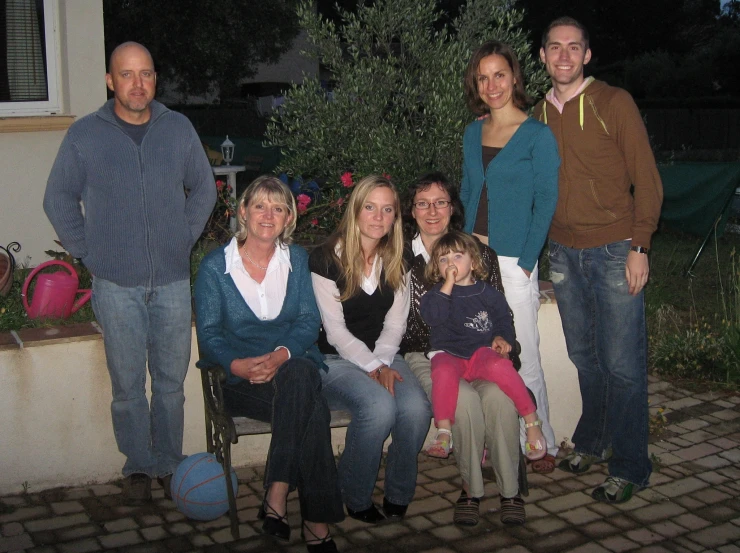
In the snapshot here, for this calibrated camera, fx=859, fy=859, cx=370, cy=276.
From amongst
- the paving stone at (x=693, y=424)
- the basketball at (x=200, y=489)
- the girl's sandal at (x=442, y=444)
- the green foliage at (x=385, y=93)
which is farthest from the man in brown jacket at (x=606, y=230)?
the basketball at (x=200, y=489)

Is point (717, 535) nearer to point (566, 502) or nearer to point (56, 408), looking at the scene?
point (566, 502)

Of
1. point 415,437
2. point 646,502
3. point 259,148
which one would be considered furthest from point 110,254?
point 259,148

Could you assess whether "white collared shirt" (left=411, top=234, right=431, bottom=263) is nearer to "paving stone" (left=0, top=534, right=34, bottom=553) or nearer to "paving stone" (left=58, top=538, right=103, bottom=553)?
"paving stone" (left=58, top=538, right=103, bottom=553)

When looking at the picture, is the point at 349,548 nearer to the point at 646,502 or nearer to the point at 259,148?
the point at 646,502

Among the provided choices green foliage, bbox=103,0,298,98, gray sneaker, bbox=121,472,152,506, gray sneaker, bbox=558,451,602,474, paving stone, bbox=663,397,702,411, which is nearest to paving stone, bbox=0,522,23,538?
gray sneaker, bbox=121,472,152,506

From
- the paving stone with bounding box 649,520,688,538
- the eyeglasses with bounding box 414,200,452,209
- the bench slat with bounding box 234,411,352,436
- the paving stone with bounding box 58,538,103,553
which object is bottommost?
the paving stone with bounding box 649,520,688,538

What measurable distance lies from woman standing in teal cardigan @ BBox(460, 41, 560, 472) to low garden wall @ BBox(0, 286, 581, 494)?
68.1 inches

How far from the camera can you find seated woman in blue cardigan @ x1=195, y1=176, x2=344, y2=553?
3.79m

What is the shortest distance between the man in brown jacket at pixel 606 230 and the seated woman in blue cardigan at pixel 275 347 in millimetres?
1344

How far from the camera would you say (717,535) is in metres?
4.00

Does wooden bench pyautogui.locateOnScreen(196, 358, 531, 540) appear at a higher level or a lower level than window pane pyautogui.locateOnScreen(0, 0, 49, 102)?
lower

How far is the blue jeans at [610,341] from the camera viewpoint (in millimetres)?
4168

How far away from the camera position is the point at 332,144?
603 centimetres

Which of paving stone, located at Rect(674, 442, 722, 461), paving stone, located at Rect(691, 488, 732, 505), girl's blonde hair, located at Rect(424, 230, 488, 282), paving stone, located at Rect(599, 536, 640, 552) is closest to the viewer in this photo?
paving stone, located at Rect(599, 536, 640, 552)
